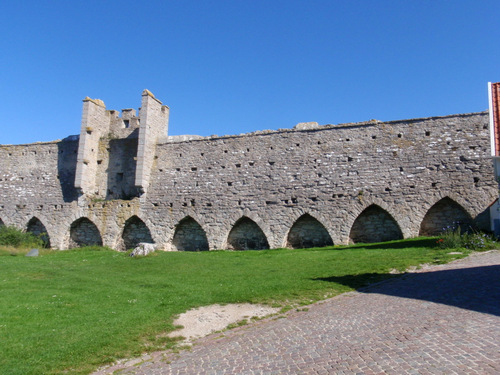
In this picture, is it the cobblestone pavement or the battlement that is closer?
the cobblestone pavement

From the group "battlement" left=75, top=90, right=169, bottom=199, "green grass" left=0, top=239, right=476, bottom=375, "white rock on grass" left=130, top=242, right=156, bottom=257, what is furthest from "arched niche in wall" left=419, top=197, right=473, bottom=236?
"battlement" left=75, top=90, right=169, bottom=199

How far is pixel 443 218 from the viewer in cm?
1881

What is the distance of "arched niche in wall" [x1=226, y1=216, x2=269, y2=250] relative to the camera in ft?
70.9

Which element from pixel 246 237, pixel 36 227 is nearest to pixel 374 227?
pixel 246 237

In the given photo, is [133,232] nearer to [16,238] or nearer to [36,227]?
[16,238]

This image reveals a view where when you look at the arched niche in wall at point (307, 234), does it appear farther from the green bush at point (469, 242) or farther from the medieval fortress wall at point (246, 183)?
the green bush at point (469, 242)

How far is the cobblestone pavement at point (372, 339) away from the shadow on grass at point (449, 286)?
0.06 ft

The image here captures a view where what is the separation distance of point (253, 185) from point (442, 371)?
17186 mm

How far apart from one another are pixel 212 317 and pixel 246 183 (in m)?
13.8

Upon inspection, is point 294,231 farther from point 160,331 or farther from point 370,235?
point 160,331

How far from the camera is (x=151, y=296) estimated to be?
10.4 meters

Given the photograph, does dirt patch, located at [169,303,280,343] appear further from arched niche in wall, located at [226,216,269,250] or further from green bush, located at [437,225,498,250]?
arched niche in wall, located at [226,216,269,250]

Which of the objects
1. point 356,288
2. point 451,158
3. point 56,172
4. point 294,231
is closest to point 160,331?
point 356,288

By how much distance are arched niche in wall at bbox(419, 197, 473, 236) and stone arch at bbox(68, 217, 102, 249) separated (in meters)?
17.6
